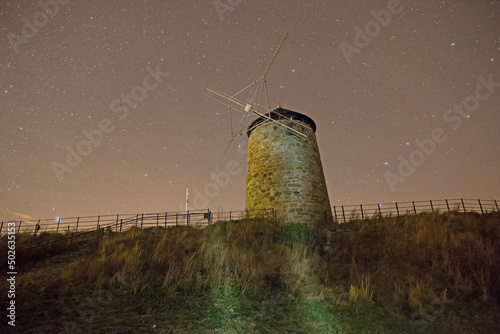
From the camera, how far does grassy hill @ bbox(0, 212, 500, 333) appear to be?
5582mm

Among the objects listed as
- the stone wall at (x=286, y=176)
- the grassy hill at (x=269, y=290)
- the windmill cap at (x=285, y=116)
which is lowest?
the grassy hill at (x=269, y=290)

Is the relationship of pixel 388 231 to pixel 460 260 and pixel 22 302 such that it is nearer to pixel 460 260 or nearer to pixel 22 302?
pixel 460 260

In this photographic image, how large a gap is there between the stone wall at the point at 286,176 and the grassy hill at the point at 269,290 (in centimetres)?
523

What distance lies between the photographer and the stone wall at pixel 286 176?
15555 mm

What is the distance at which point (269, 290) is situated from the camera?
686cm

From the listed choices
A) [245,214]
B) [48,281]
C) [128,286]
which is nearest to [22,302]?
[48,281]

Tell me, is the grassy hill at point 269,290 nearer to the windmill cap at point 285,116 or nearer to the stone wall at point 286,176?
the stone wall at point 286,176

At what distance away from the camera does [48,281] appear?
24.1 feet

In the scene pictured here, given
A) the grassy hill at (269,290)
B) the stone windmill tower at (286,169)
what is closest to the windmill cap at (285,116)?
the stone windmill tower at (286,169)

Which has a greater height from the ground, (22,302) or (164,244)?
(164,244)

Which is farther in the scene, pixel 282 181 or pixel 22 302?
pixel 282 181

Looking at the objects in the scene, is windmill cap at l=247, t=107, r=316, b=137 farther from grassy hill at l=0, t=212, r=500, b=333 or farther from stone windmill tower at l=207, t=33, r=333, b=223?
grassy hill at l=0, t=212, r=500, b=333

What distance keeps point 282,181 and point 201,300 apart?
10.5 meters

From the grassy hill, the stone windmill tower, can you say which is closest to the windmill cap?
the stone windmill tower
